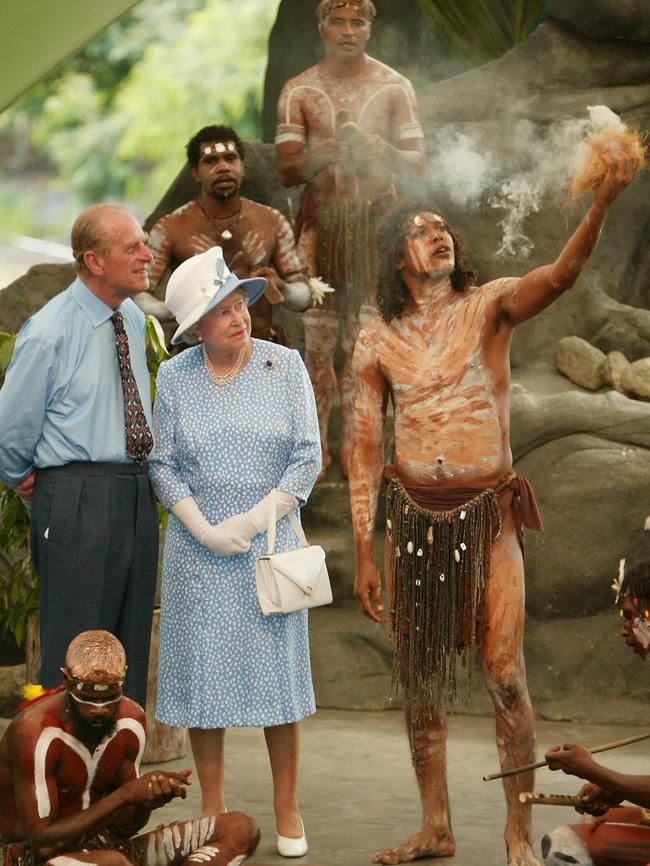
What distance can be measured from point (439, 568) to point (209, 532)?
666 millimetres

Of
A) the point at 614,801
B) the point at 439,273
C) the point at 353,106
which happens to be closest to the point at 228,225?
the point at 353,106

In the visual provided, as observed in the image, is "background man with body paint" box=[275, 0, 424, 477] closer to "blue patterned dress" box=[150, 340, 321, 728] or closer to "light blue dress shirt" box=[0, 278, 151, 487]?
"blue patterned dress" box=[150, 340, 321, 728]

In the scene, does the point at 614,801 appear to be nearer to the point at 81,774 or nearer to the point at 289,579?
the point at 289,579

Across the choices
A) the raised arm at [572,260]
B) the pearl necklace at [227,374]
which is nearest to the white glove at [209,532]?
the pearl necklace at [227,374]

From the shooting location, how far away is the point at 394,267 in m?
4.66

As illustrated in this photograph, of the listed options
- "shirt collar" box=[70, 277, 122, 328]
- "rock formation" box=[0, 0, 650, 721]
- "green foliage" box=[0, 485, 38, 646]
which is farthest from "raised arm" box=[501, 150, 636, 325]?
"rock formation" box=[0, 0, 650, 721]

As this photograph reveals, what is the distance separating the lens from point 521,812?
4.41 m

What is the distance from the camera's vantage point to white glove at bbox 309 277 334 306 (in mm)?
7367

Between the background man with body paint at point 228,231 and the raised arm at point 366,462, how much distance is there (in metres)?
2.21

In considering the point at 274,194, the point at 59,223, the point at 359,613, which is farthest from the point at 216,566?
the point at 59,223

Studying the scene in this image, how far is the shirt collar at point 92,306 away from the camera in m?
4.56

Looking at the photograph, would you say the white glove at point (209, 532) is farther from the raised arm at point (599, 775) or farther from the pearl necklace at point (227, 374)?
the raised arm at point (599, 775)

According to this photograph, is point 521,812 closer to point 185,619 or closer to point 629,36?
point 185,619

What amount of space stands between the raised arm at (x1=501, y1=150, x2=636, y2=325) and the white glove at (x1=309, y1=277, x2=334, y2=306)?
9.64 ft
